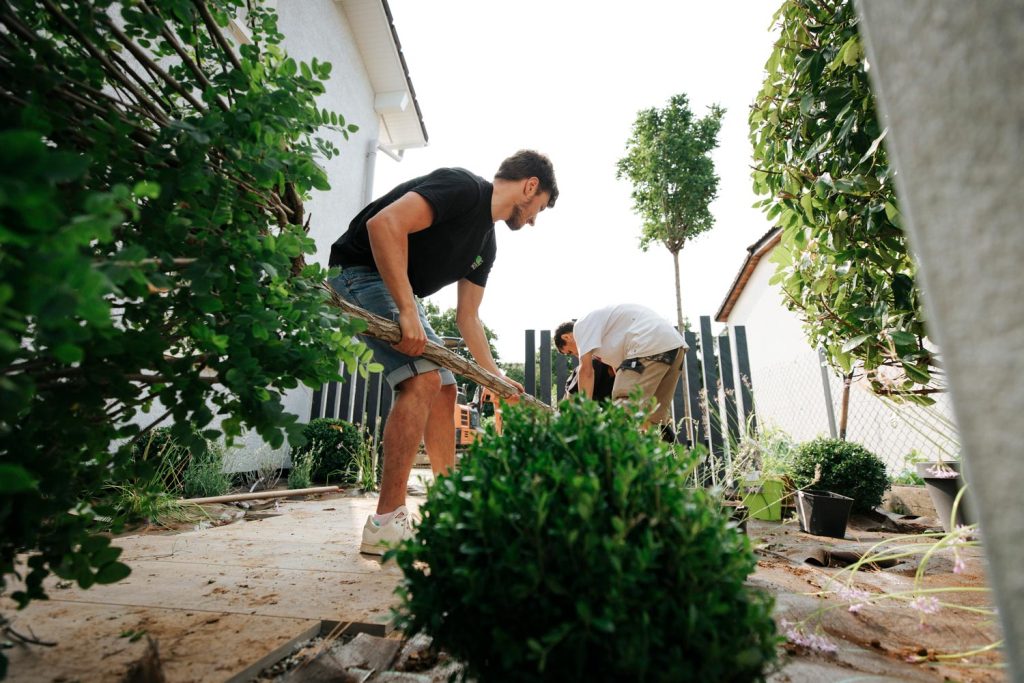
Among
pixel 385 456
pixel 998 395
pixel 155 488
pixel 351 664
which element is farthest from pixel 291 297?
pixel 155 488

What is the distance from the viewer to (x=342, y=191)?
23.9ft

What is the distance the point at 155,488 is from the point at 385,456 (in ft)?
7.06

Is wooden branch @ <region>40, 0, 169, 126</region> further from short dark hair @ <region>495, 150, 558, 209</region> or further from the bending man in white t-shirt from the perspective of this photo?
the bending man in white t-shirt

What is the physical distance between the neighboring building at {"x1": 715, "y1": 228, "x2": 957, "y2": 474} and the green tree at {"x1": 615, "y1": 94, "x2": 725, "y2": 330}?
234 cm

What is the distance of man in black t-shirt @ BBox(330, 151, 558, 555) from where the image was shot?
2151 mm

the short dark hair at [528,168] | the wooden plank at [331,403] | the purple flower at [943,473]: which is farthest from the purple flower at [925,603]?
the wooden plank at [331,403]

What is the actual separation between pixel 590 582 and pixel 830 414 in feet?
19.2

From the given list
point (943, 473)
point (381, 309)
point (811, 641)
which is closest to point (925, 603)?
point (811, 641)

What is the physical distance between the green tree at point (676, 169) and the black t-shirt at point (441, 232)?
1431 centimetres

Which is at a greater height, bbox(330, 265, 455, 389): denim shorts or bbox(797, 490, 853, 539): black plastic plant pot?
bbox(330, 265, 455, 389): denim shorts

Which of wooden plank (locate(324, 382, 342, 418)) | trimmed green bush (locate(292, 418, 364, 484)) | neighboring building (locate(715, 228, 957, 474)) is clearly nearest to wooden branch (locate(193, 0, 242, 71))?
neighboring building (locate(715, 228, 957, 474))

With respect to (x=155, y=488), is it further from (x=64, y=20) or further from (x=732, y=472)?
(x=732, y=472)

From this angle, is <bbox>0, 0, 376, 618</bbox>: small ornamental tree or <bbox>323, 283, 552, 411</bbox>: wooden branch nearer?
<bbox>0, 0, 376, 618</bbox>: small ornamental tree

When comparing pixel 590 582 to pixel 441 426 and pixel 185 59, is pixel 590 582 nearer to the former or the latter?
pixel 185 59
